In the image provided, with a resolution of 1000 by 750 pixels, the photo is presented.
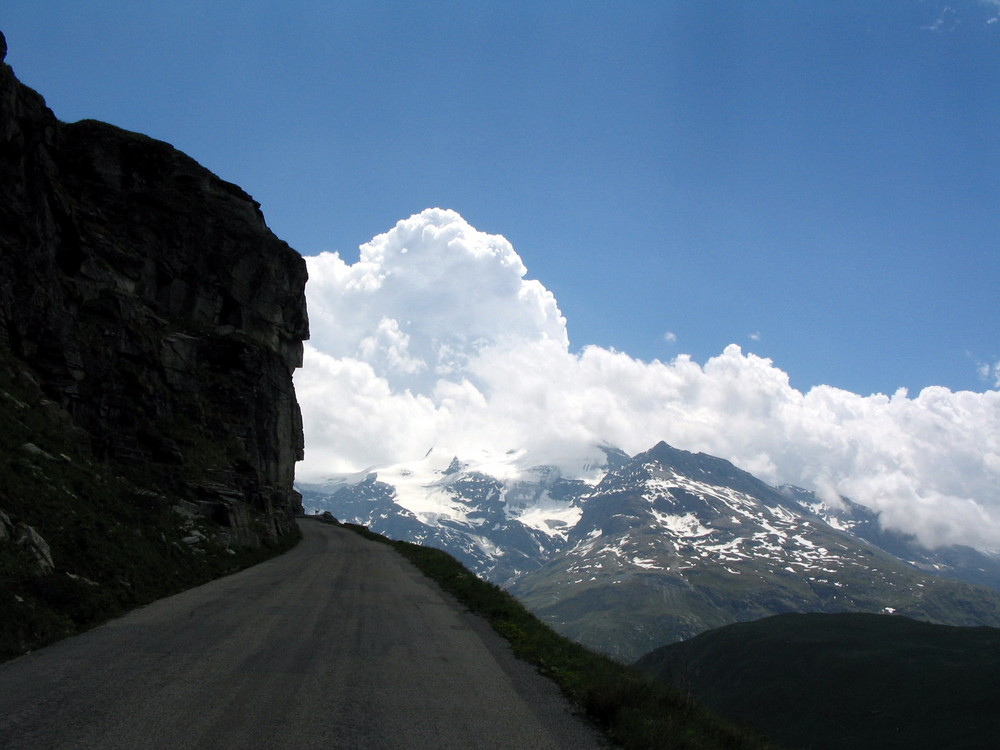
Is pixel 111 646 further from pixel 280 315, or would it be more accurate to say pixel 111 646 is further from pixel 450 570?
pixel 280 315

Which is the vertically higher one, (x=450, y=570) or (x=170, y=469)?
(x=170, y=469)

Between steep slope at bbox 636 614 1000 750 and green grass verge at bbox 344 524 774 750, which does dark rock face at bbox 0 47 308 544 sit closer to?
green grass verge at bbox 344 524 774 750

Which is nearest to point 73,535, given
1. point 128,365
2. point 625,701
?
point 625,701

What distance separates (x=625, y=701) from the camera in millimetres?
10906

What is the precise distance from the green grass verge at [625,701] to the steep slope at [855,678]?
7136 centimetres

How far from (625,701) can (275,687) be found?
240 inches

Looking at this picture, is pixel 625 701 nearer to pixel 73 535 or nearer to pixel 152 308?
pixel 73 535

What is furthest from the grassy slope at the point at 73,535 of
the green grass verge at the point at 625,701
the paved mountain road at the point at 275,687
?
the green grass verge at the point at 625,701

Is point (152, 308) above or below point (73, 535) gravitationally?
above

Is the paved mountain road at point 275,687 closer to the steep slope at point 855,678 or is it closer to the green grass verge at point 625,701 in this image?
the green grass verge at point 625,701

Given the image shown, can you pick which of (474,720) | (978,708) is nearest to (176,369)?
(474,720)

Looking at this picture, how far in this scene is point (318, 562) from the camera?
1280 inches

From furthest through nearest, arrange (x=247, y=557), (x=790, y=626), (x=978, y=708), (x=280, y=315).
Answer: (x=790, y=626)
(x=978, y=708)
(x=280, y=315)
(x=247, y=557)

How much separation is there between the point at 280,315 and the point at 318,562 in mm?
27754
